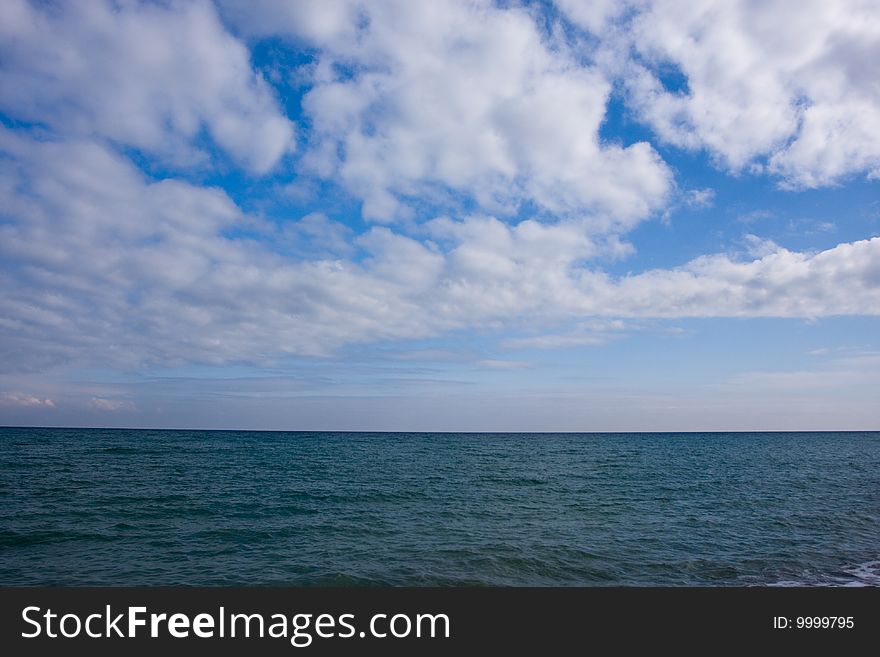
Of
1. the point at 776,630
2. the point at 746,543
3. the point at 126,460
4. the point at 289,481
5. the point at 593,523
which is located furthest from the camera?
the point at 126,460

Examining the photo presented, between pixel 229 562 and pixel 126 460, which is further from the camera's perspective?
pixel 126 460

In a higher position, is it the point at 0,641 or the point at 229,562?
the point at 0,641

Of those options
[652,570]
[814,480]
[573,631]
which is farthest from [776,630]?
[814,480]

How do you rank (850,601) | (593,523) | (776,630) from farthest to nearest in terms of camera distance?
1. (593,523)
2. (850,601)
3. (776,630)

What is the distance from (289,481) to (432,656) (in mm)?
39348

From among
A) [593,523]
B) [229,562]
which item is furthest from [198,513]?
[593,523]

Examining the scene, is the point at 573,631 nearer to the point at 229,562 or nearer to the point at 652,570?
the point at 652,570

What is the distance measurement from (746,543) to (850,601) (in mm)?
12112

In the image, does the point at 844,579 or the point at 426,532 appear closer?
the point at 844,579

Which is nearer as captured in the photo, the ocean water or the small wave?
the small wave

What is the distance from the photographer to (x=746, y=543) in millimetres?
23531

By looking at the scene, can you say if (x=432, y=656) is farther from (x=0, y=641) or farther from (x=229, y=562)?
(x=229, y=562)

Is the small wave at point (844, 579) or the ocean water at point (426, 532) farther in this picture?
the ocean water at point (426, 532)

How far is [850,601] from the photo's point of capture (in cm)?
1265
